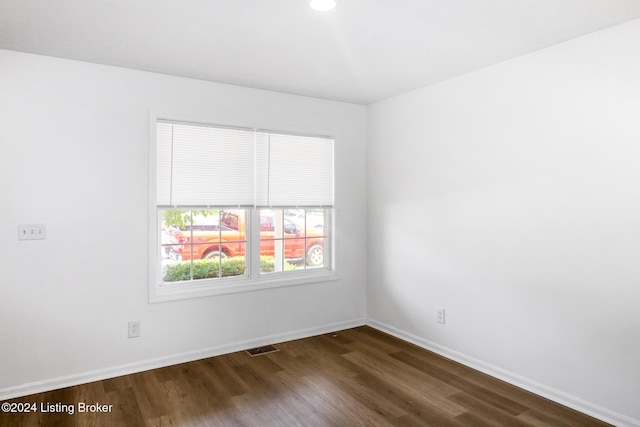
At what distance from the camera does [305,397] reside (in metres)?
2.96

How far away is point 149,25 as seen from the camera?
2.55m

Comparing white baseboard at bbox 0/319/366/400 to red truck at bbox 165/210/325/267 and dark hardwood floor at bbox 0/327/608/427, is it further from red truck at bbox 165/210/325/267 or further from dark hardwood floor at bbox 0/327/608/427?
red truck at bbox 165/210/325/267

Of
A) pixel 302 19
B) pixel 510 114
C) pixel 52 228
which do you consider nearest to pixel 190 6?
pixel 302 19

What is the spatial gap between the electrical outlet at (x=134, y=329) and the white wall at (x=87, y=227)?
4 centimetres

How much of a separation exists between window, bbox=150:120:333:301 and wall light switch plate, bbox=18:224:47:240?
2.54 ft

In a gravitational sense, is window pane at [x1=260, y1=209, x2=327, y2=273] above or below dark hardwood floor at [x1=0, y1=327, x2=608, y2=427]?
above

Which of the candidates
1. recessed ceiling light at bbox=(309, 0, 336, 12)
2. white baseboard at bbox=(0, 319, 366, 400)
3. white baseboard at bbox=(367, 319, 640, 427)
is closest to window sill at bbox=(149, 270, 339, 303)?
white baseboard at bbox=(0, 319, 366, 400)

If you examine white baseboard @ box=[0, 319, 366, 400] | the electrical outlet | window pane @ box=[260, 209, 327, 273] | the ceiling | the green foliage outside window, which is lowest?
white baseboard @ box=[0, 319, 366, 400]

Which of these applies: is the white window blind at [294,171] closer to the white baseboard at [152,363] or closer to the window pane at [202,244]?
the window pane at [202,244]

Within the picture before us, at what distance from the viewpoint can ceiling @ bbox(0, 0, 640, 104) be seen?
7.58 ft

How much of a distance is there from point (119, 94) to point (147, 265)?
1437mm

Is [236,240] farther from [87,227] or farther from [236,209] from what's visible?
[87,227]

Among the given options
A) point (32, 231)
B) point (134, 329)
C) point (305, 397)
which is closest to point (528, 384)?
point (305, 397)

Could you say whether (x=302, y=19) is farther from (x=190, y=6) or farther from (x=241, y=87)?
(x=241, y=87)
